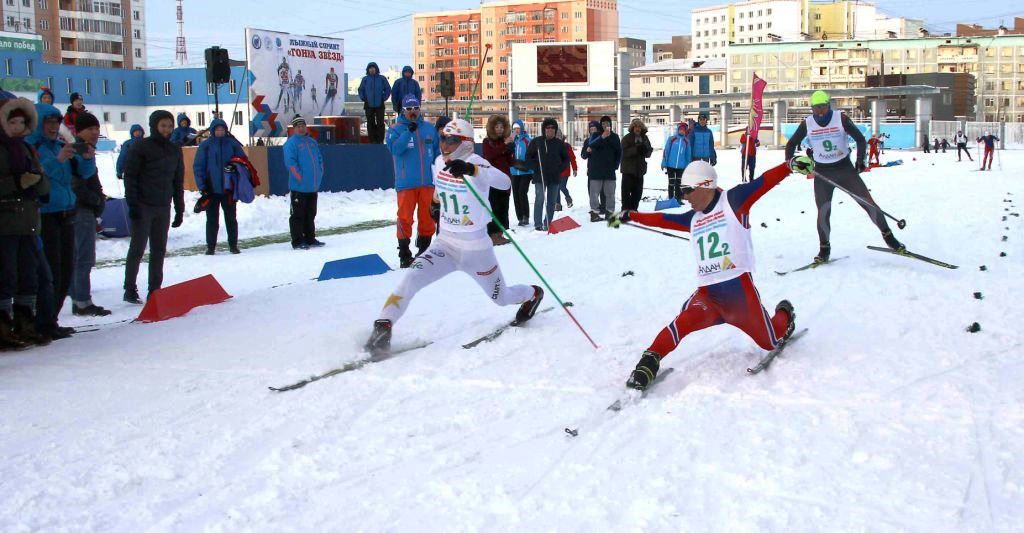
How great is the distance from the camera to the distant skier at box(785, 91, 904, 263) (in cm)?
963

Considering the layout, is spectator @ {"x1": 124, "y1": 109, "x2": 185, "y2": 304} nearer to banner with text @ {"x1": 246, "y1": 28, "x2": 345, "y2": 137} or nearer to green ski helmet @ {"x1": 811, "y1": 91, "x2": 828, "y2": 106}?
green ski helmet @ {"x1": 811, "y1": 91, "x2": 828, "y2": 106}

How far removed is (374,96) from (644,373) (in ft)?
47.2

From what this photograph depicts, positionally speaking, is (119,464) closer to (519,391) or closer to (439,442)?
(439,442)

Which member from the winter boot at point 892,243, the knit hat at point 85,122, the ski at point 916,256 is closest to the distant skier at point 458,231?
the knit hat at point 85,122

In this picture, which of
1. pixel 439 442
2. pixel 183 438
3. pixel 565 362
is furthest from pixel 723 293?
pixel 183 438

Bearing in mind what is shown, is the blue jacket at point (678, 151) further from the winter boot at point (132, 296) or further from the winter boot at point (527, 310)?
the winter boot at point (132, 296)

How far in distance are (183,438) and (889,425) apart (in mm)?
3426

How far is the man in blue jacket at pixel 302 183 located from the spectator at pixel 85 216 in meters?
4.29

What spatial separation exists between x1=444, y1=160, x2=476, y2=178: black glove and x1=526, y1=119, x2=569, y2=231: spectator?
7.38 meters

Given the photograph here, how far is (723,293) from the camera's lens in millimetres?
5668

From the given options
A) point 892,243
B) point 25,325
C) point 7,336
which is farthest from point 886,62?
point 7,336

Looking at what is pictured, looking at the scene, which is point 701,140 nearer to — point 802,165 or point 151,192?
point 151,192

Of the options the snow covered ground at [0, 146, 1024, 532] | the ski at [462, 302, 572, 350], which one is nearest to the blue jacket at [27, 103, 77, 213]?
the snow covered ground at [0, 146, 1024, 532]

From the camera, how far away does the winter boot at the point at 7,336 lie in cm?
624
